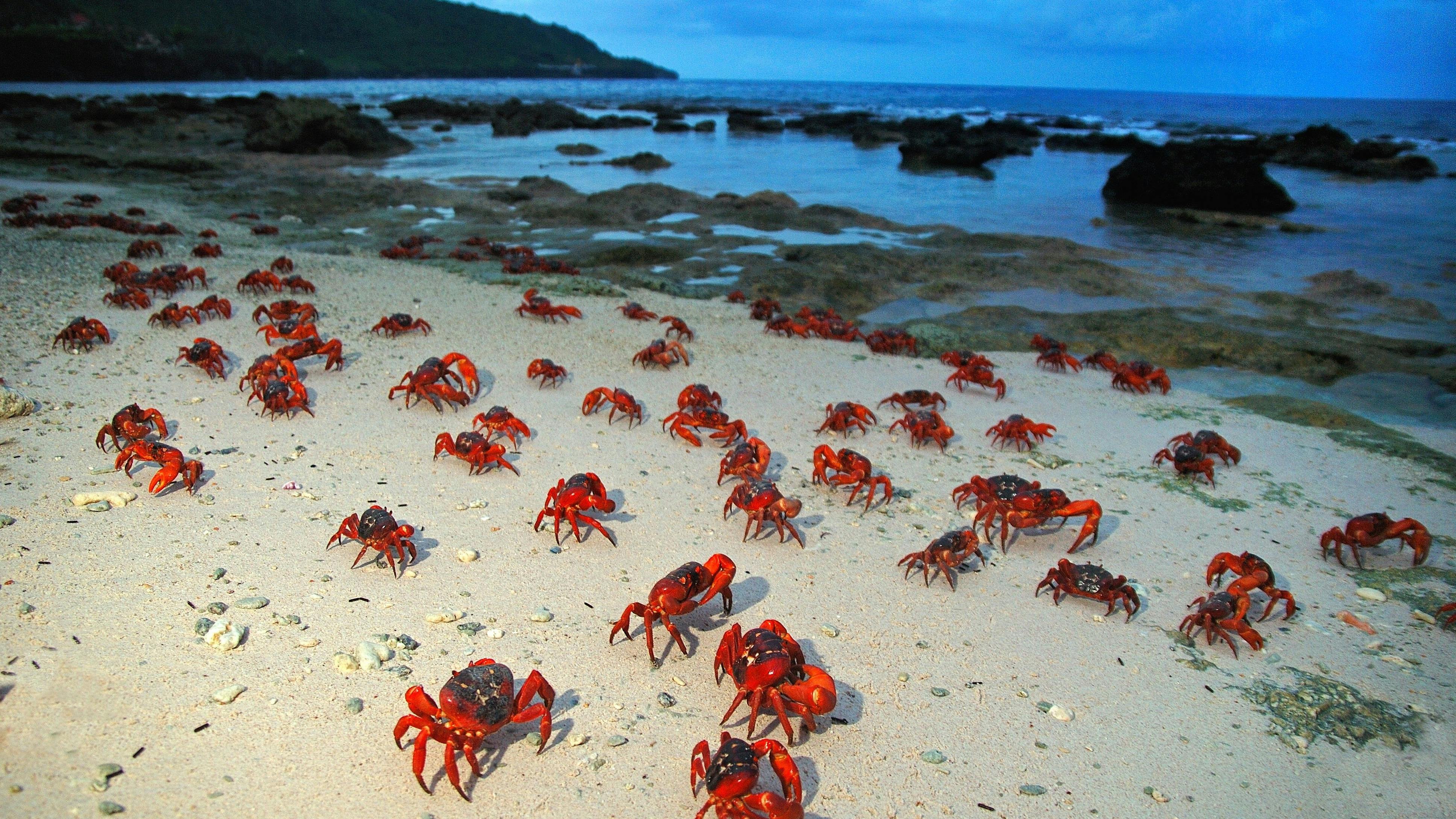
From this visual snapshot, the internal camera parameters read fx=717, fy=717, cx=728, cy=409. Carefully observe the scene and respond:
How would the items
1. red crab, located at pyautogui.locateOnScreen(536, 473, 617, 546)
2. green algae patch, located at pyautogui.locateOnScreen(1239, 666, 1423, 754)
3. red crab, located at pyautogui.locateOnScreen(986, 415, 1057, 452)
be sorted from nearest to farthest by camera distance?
green algae patch, located at pyautogui.locateOnScreen(1239, 666, 1423, 754) < red crab, located at pyautogui.locateOnScreen(536, 473, 617, 546) < red crab, located at pyautogui.locateOnScreen(986, 415, 1057, 452)

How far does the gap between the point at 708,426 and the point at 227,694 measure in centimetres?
439

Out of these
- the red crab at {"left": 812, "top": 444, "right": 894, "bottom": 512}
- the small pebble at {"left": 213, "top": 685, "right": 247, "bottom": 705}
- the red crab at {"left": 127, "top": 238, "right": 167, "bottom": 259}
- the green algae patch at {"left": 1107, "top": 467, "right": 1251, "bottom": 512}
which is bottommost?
the green algae patch at {"left": 1107, "top": 467, "right": 1251, "bottom": 512}

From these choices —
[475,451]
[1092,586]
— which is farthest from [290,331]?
[1092,586]

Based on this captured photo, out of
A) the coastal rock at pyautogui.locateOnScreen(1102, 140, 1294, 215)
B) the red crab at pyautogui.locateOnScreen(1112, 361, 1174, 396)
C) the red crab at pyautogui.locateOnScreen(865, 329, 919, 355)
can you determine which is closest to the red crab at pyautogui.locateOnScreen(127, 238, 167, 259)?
the red crab at pyautogui.locateOnScreen(865, 329, 919, 355)

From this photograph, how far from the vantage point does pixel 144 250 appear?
1192 centimetres

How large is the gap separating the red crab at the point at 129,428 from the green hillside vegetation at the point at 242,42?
4067 inches

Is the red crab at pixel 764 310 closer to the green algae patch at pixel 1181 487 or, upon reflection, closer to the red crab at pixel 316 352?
the green algae patch at pixel 1181 487

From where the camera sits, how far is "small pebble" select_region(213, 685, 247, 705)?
3.41 metres

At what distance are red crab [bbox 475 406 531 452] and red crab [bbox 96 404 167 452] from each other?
2.47 metres

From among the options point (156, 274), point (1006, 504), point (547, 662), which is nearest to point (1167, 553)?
point (1006, 504)

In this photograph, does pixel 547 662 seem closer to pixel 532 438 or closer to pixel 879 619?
pixel 879 619

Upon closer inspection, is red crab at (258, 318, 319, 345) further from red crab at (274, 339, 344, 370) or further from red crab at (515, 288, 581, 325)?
red crab at (515, 288, 581, 325)

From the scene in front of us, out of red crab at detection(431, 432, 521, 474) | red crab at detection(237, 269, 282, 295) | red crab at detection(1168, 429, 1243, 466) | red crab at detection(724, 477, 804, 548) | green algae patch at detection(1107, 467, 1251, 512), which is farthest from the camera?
red crab at detection(237, 269, 282, 295)

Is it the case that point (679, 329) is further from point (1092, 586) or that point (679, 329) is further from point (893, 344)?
point (1092, 586)
